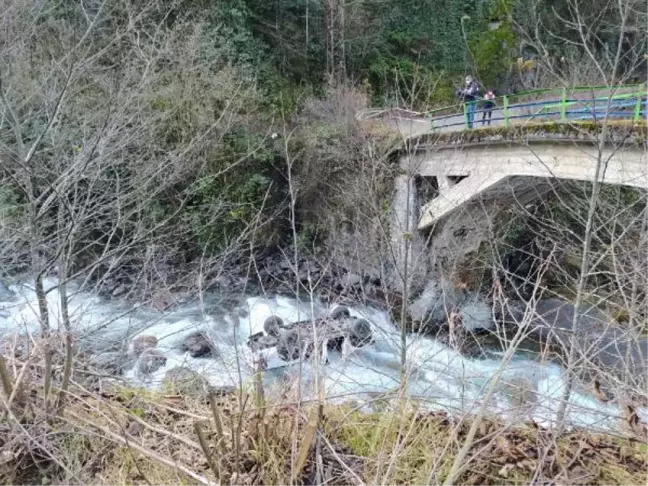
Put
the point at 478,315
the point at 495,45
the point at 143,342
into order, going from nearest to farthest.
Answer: the point at 143,342 < the point at 478,315 < the point at 495,45

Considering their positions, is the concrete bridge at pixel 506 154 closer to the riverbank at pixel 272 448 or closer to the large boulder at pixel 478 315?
the large boulder at pixel 478 315

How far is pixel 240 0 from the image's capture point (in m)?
12.8

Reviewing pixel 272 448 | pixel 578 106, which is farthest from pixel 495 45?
pixel 272 448

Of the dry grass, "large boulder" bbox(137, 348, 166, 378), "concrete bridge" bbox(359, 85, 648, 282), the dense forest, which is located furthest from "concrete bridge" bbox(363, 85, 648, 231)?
the dry grass

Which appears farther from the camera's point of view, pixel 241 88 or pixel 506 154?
pixel 241 88

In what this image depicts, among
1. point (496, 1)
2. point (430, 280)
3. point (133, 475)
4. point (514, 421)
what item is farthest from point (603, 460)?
point (496, 1)

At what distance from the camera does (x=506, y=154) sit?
9562mm

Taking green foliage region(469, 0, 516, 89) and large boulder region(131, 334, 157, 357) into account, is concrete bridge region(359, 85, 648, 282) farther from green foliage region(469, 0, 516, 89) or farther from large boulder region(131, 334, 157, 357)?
green foliage region(469, 0, 516, 89)

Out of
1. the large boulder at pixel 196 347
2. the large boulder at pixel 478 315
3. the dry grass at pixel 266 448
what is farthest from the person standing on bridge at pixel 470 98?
the dry grass at pixel 266 448

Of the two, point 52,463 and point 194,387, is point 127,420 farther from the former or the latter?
point 194,387

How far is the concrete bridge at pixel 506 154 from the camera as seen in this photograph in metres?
7.34

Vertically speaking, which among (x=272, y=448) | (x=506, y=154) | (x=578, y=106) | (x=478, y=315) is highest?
(x=578, y=106)

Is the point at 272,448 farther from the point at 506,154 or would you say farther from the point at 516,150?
the point at 506,154

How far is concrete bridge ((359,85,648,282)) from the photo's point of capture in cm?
734
